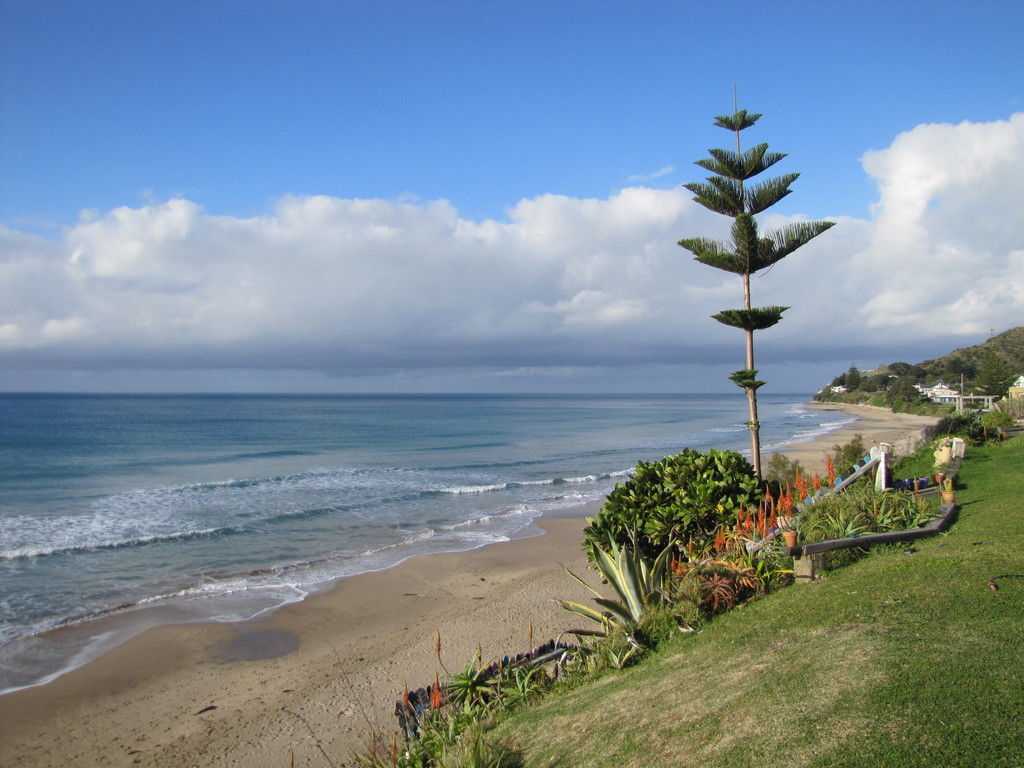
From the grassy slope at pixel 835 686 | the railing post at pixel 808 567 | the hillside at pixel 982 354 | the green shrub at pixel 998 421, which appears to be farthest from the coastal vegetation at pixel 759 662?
the hillside at pixel 982 354

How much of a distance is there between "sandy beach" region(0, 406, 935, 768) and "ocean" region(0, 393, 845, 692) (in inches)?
33.6

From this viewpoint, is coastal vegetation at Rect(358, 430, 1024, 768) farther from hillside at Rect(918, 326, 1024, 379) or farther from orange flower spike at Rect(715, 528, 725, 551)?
hillside at Rect(918, 326, 1024, 379)

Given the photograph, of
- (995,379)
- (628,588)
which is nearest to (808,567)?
(628,588)

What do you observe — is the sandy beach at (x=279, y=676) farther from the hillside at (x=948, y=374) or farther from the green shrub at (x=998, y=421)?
the hillside at (x=948, y=374)

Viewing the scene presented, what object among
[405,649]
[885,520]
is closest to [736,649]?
[885,520]

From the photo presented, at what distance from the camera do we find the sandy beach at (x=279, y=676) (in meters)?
7.27

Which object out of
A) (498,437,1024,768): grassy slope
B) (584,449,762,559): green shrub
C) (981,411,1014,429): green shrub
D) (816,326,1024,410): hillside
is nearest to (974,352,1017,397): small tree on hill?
(816,326,1024,410): hillside

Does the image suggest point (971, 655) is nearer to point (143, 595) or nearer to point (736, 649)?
point (736, 649)

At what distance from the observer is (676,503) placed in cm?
868

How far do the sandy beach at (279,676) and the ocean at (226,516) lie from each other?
0.85 meters

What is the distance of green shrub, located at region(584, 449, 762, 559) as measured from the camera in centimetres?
855

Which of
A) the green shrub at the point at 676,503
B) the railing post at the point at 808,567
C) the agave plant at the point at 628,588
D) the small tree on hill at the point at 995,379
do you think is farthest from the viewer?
the small tree on hill at the point at 995,379

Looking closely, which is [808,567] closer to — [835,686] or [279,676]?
[835,686]

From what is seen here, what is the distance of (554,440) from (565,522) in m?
29.1
